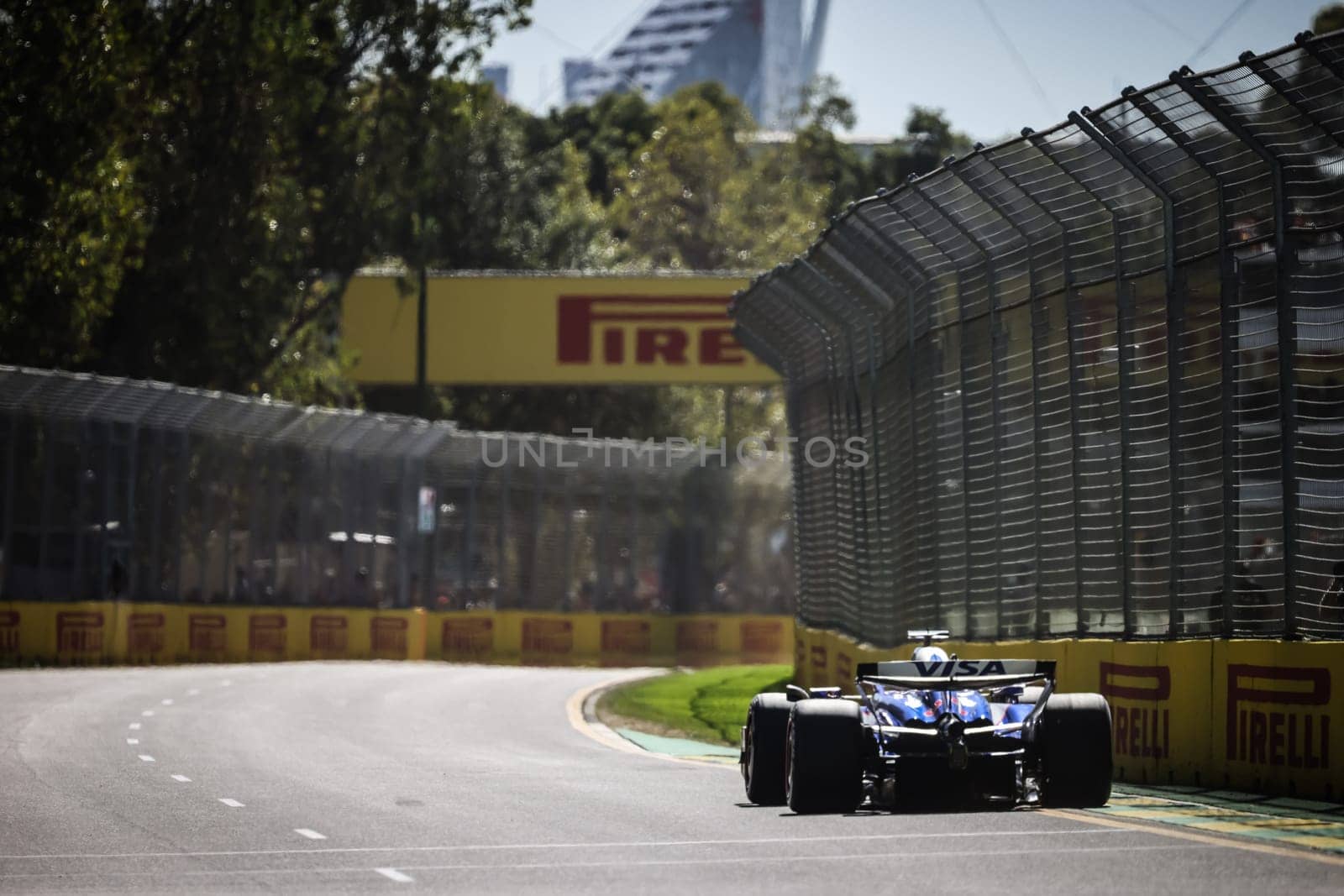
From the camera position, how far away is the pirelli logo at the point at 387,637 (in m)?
39.1

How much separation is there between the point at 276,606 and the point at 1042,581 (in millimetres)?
22592

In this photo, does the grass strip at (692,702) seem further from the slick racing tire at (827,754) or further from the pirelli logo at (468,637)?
the slick racing tire at (827,754)

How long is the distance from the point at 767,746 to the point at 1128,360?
4210 millimetres

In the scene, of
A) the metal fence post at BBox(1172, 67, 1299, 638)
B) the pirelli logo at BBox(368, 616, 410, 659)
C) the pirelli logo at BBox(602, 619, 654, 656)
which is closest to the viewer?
the metal fence post at BBox(1172, 67, 1299, 638)

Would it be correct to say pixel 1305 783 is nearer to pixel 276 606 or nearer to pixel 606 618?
pixel 276 606

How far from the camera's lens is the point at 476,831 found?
468 inches

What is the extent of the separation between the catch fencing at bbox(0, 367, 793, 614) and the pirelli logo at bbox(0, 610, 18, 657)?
31cm

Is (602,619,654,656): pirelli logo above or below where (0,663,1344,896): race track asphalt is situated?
above

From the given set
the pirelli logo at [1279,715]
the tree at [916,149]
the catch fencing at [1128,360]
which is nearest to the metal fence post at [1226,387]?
the catch fencing at [1128,360]

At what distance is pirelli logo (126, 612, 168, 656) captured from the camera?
109 feet

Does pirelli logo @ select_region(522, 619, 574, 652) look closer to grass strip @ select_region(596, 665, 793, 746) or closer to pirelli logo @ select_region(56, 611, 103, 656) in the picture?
grass strip @ select_region(596, 665, 793, 746)

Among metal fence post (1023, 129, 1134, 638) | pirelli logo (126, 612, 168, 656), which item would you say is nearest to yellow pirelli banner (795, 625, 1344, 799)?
metal fence post (1023, 129, 1134, 638)

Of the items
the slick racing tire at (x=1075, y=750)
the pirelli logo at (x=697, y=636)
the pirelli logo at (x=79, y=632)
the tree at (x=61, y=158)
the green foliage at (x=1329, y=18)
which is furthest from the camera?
the green foliage at (x=1329, y=18)

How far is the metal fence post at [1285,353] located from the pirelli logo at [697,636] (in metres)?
31.0
